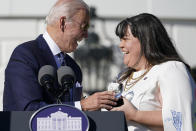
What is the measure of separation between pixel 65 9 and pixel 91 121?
1190mm

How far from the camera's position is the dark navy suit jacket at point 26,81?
3.66 meters

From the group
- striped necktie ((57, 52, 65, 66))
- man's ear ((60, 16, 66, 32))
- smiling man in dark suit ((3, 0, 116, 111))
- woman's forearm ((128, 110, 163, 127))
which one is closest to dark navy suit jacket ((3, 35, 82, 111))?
smiling man in dark suit ((3, 0, 116, 111))

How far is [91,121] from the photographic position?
3.20 m

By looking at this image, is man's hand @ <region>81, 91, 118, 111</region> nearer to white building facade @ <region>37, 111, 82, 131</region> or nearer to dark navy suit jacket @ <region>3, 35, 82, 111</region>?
dark navy suit jacket @ <region>3, 35, 82, 111</region>

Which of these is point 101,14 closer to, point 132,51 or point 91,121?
point 132,51

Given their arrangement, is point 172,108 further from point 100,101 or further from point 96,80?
point 96,80

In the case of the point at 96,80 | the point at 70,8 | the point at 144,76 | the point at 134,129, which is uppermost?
the point at 70,8

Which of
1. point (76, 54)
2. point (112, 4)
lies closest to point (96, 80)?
point (76, 54)

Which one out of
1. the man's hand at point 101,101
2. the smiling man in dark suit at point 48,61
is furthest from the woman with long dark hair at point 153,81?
the smiling man in dark suit at point 48,61

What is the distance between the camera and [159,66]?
394cm

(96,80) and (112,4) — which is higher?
(112,4)

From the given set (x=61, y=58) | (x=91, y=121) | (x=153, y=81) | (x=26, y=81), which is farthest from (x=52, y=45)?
(x=91, y=121)

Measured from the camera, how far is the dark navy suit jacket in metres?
3.66

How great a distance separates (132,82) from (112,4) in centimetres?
445
